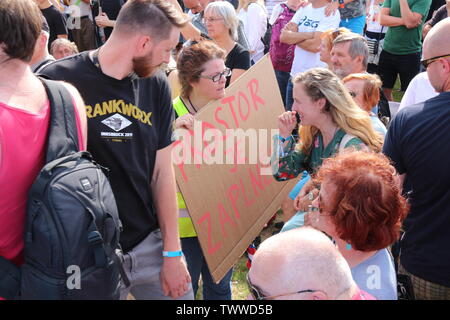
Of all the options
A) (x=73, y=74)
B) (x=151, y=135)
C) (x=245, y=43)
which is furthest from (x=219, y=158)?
(x=245, y=43)

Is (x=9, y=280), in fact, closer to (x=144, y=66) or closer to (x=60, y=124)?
(x=60, y=124)

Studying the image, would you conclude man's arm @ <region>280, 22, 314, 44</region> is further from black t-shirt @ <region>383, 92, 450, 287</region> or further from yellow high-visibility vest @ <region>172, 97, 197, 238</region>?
yellow high-visibility vest @ <region>172, 97, 197, 238</region>

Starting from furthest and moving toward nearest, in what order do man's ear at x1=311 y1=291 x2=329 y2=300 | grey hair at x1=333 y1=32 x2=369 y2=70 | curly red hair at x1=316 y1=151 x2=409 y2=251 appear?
grey hair at x1=333 y1=32 x2=369 y2=70
curly red hair at x1=316 y1=151 x2=409 y2=251
man's ear at x1=311 y1=291 x2=329 y2=300

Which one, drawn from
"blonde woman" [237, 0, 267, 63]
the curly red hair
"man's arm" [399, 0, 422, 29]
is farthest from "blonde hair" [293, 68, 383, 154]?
"man's arm" [399, 0, 422, 29]

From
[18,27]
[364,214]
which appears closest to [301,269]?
[364,214]

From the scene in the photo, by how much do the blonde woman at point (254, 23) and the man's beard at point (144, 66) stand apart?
387 cm

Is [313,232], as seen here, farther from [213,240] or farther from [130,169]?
[213,240]

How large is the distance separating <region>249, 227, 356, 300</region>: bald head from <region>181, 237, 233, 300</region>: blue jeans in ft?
4.51

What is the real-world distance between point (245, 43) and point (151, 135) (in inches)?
119

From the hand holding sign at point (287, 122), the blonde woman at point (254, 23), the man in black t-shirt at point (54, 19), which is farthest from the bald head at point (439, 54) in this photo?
the man in black t-shirt at point (54, 19)

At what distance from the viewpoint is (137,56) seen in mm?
1880

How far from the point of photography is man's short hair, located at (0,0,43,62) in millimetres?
1329

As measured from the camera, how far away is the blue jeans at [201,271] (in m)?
2.68

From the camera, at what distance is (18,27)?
53.1 inches
